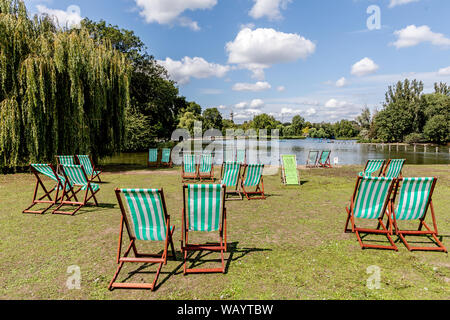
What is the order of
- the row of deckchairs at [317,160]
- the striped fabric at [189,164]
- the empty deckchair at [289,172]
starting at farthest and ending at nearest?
the row of deckchairs at [317,160] < the striped fabric at [189,164] < the empty deckchair at [289,172]

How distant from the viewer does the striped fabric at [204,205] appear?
3744 millimetres

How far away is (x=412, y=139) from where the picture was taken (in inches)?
2341

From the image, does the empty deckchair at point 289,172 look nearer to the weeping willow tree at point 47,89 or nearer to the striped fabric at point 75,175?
the striped fabric at point 75,175

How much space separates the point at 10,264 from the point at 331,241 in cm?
533

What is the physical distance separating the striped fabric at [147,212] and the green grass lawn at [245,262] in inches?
22.9

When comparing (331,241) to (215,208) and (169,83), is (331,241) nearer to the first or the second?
(215,208)

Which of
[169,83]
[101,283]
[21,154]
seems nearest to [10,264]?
[101,283]

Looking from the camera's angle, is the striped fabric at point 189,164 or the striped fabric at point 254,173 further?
the striped fabric at point 189,164

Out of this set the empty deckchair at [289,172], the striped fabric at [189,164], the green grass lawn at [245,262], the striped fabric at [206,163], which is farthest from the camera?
the striped fabric at [206,163]

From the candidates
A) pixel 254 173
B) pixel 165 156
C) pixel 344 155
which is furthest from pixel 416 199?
pixel 344 155

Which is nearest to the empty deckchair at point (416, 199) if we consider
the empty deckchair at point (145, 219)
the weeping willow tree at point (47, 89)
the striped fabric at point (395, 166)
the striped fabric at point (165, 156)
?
the empty deckchair at point (145, 219)

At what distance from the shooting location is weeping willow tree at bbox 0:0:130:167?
11.6m

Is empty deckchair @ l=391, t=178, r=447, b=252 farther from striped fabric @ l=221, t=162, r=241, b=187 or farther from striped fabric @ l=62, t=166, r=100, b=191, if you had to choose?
striped fabric @ l=62, t=166, r=100, b=191

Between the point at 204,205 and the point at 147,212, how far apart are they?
82 cm
